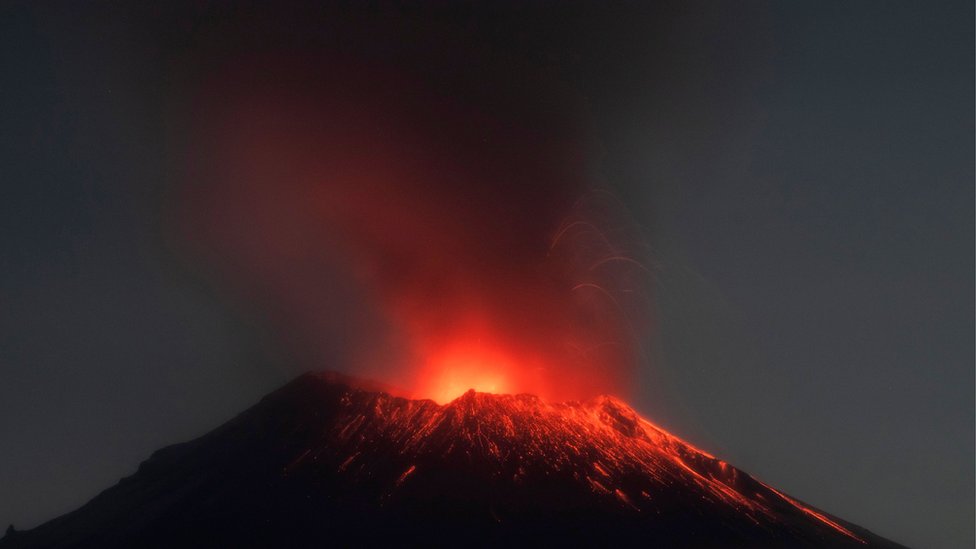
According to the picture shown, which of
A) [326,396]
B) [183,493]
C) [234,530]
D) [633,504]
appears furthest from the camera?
[326,396]

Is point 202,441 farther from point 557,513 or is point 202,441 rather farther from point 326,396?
point 557,513

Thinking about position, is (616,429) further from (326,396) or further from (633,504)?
(326,396)

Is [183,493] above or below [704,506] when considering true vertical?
below

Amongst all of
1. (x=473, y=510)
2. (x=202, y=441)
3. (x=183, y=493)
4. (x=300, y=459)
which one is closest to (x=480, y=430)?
(x=473, y=510)

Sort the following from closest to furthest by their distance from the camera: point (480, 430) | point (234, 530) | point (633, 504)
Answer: point (234, 530), point (633, 504), point (480, 430)

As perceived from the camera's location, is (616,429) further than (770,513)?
Yes

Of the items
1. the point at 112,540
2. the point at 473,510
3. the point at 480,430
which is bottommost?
the point at 112,540
